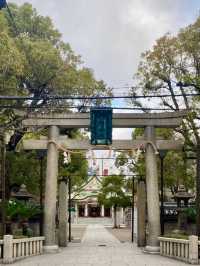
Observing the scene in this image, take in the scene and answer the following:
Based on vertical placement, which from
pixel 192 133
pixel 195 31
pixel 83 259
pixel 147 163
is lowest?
pixel 83 259

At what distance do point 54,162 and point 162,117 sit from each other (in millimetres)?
4541

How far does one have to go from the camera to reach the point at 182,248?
639 inches

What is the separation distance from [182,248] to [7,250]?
5.37m

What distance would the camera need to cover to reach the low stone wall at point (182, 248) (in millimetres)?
15219

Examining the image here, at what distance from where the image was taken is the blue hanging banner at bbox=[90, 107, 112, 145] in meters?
19.6

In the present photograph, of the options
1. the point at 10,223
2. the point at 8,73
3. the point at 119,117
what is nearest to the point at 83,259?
the point at 10,223

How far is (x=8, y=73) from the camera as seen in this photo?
20797mm

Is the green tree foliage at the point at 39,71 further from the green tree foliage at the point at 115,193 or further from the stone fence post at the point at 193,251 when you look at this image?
the green tree foliage at the point at 115,193

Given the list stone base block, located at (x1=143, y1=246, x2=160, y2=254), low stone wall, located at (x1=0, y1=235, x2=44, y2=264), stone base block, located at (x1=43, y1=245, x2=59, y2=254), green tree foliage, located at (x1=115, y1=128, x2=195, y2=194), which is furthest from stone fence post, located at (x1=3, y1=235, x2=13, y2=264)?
green tree foliage, located at (x1=115, y1=128, x2=195, y2=194)

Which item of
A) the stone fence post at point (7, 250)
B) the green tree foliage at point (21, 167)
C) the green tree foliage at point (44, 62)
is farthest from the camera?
the green tree foliage at point (21, 167)

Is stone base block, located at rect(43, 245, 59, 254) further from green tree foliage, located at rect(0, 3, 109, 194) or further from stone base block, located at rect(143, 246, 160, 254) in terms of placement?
green tree foliage, located at rect(0, 3, 109, 194)

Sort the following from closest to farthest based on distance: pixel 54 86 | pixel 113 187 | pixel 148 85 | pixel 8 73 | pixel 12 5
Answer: pixel 8 73, pixel 148 85, pixel 54 86, pixel 12 5, pixel 113 187

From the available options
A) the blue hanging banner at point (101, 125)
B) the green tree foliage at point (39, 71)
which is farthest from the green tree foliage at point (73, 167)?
the blue hanging banner at point (101, 125)

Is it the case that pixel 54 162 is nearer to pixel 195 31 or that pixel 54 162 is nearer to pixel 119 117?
pixel 119 117
